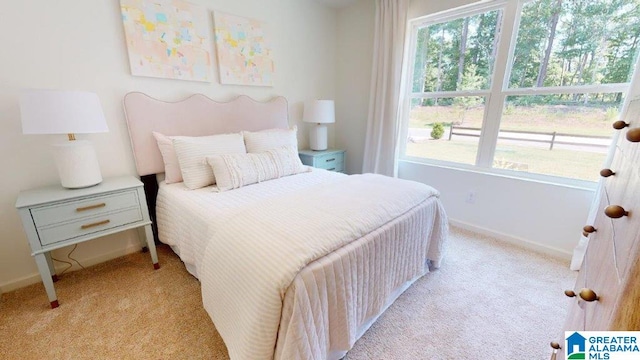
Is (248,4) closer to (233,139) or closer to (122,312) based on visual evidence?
(233,139)

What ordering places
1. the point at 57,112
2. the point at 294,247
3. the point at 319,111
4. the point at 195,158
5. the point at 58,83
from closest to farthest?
the point at 294,247, the point at 57,112, the point at 58,83, the point at 195,158, the point at 319,111

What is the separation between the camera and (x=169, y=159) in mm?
2008

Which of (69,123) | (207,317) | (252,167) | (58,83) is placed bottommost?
(207,317)

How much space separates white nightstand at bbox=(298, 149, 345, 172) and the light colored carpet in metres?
1.64

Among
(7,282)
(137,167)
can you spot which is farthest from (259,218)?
(7,282)

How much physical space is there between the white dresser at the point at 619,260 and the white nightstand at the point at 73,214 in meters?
2.22

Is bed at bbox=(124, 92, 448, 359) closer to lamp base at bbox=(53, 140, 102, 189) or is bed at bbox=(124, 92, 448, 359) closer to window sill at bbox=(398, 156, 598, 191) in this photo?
lamp base at bbox=(53, 140, 102, 189)

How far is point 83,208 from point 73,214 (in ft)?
0.18

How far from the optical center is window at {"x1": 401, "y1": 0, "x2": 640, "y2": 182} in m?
1.83

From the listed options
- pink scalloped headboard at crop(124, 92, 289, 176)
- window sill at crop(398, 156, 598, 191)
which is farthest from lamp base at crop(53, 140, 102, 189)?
window sill at crop(398, 156, 598, 191)

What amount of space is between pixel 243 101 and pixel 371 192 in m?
1.68

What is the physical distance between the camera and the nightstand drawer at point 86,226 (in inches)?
57.9

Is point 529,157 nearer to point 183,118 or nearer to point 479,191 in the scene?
point 479,191

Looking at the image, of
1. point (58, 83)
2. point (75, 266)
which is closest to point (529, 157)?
point (58, 83)
